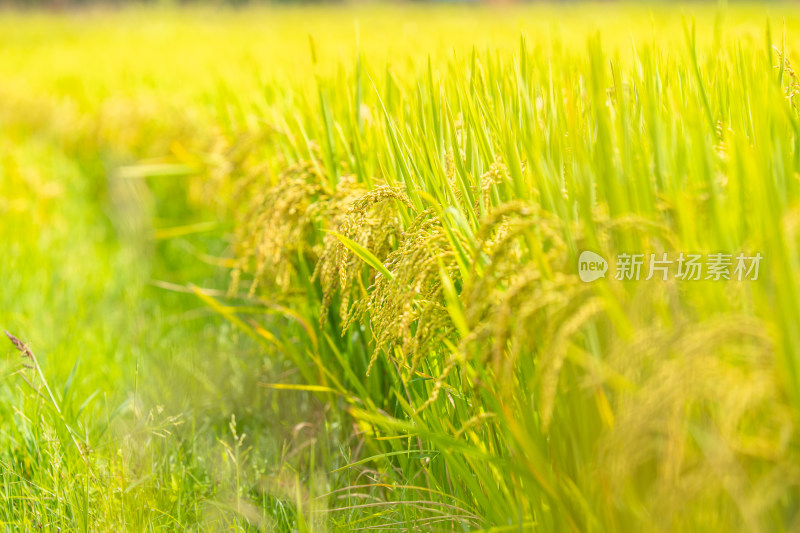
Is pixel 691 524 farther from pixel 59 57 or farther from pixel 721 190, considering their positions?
pixel 59 57

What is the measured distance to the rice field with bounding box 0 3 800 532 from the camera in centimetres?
82

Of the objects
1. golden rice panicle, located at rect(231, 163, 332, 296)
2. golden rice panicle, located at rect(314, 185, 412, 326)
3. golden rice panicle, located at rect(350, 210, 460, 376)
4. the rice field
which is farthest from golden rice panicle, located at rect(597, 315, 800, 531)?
golden rice panicle, located at rect(231, 163, 332, 296)

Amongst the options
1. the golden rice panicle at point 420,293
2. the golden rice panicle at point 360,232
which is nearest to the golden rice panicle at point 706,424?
the golden rice panicle at point 420,293

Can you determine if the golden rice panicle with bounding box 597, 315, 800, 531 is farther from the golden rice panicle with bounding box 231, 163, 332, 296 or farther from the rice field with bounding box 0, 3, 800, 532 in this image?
the golden rice panicle with bounding box 231, 163, 332, 296

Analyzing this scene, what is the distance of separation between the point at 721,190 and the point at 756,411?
37cm

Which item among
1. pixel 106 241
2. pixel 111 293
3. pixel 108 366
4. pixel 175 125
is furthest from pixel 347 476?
pixel 106 241

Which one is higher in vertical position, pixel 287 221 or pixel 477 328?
pixel 287 221

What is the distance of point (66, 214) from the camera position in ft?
13.5

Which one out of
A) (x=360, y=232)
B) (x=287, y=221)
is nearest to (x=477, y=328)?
(x=360, y=232)

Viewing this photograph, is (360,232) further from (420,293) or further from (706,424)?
(706,424)

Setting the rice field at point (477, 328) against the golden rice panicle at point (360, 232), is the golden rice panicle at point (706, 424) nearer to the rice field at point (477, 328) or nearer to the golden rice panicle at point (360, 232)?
the rice field at point (477, 328)

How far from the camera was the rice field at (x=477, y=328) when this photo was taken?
0.82 m

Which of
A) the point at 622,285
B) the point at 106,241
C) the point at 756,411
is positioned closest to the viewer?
the point at 756,411

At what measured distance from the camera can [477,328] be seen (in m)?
1.00
